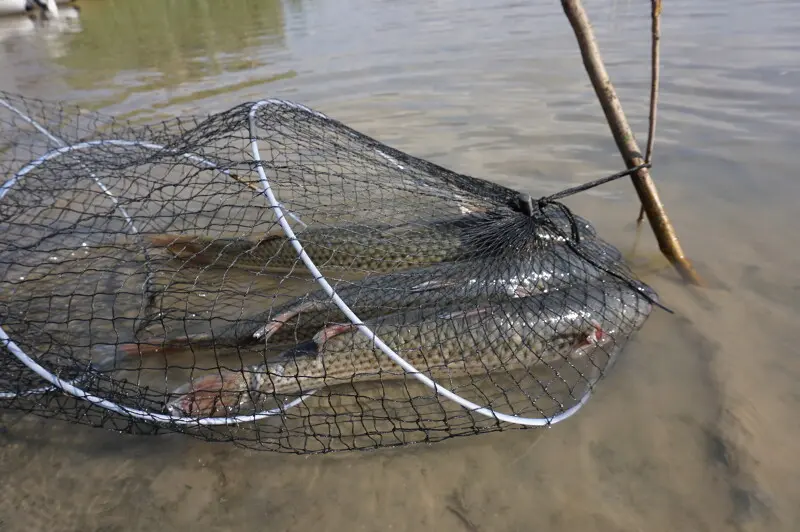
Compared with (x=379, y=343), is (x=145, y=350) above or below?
below

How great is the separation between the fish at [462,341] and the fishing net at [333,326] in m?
0.01

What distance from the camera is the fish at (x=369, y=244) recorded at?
4.26 meters

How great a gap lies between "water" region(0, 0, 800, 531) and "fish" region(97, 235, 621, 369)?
2.17 feet

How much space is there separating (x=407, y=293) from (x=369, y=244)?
84cm

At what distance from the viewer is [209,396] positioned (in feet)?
10.2

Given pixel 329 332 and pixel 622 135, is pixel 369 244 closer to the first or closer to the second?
pixel 329 332

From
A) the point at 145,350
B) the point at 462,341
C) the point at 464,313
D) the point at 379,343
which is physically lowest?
the point at 145,350

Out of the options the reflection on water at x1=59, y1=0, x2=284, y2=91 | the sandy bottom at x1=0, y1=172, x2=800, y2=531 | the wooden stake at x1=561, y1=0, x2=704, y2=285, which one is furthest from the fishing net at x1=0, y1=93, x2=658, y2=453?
the reflection on water at x1=59, y1=0, x2=284, y2=91

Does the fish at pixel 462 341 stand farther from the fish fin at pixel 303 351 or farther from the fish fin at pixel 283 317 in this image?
the fish fin at pixel 283 317

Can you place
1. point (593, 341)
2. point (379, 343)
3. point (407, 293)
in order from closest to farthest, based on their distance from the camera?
point (379, 343) → point (593, 341) → point (407, 293)

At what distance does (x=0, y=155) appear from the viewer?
693 cm

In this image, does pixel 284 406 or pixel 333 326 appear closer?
pixel 284 406

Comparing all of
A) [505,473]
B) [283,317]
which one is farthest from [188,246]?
[505,473]

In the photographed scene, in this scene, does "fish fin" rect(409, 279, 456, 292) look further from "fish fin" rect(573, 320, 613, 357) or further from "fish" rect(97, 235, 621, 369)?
"fish fin" rect(573, 320, 613, 357)
